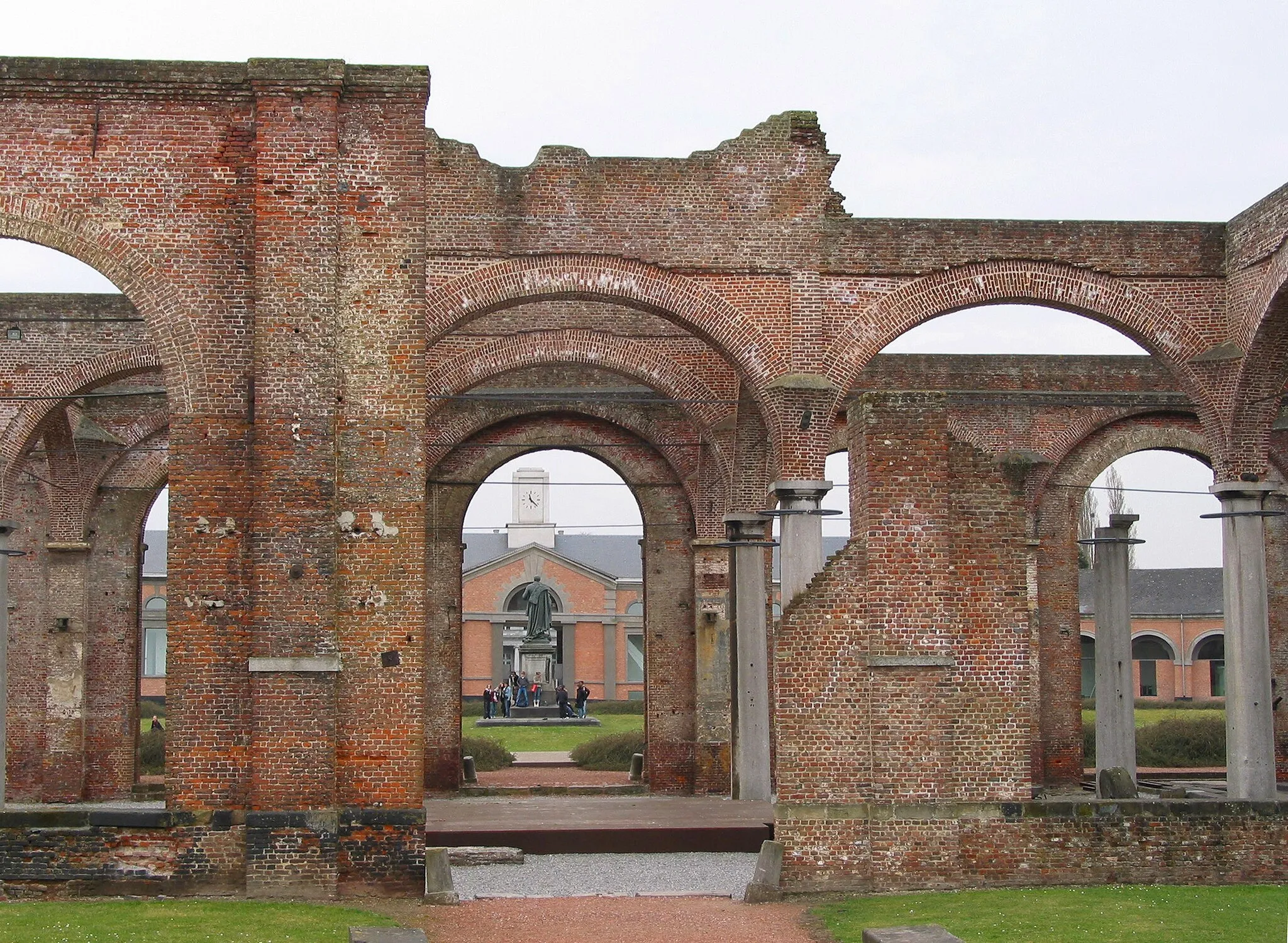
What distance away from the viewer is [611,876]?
1515 centimetres

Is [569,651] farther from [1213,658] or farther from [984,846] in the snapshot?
[984,846]

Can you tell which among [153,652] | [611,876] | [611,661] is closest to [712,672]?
[611,876]

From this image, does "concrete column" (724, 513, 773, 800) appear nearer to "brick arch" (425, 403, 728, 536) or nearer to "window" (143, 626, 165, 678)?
"brick arch" (425, 403, 728, 536)

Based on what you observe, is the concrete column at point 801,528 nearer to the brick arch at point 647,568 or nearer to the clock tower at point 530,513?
the brick arch at point 647,568

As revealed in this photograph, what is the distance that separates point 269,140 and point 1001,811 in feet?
25.9

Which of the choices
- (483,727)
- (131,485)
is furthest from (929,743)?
(483,727)

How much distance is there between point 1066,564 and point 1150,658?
27639 mm

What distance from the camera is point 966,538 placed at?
13242 mm

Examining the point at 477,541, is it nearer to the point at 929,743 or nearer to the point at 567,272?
the point at 567,272

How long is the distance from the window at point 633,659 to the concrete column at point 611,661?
0.56m

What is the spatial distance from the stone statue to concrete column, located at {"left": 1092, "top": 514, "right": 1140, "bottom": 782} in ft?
64.3

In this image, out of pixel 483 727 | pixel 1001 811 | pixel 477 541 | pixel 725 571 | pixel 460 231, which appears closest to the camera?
pixel 1001 811

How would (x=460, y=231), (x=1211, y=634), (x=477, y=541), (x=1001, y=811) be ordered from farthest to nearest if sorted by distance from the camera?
(x=477, y=541), (x=1211, y=634), (x=460, y=231), (x=1001, y=811)

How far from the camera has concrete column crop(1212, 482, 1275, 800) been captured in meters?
17.7
